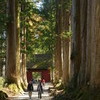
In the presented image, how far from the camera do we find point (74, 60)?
69.6 feet

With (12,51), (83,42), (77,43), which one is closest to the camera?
(83,42)

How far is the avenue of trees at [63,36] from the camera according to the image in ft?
49.3

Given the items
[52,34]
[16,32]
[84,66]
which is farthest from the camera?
[52,34]

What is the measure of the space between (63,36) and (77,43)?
12814 millimetres

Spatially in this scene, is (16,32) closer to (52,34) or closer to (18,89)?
(18,89)

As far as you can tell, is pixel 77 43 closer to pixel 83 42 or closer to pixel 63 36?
pixel 83 42

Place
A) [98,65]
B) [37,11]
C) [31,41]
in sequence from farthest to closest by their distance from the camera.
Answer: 1. [31,41]
2. [37,11]
3. [98,65]

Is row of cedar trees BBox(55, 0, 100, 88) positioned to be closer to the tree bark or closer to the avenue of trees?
the avenue of trees

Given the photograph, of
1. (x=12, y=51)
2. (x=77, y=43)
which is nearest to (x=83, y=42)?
(x=77, y=43)

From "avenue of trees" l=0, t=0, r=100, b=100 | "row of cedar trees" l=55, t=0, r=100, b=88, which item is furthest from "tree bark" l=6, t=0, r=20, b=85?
"row of cedar trees" l=55, t=0, r=100, b=88

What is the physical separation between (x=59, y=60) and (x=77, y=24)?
22.1 metres

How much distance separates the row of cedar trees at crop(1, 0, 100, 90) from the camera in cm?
1459

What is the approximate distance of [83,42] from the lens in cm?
1889

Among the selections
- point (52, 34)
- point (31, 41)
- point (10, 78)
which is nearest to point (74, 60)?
point (10, 78)
